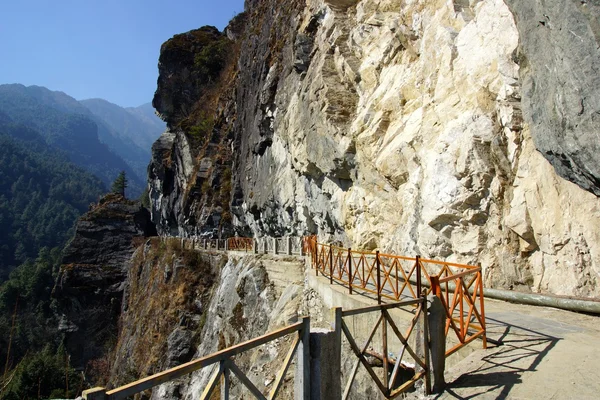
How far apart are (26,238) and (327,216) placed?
4548 inches

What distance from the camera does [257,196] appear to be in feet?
85.5

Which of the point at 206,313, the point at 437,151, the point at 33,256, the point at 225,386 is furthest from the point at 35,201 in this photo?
the point at 225,386

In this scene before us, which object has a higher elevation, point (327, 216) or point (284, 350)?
point (327, 216)

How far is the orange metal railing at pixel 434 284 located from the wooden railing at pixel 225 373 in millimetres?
1910

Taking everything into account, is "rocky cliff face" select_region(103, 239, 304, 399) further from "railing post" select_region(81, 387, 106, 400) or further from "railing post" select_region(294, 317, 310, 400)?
"railing post" select_region(81, 387, 106, 400)

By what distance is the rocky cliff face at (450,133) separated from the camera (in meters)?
6.46

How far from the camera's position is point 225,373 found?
112 inches

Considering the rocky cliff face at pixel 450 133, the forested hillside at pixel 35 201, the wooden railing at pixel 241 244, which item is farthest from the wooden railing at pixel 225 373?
the forested hillside at pixel 35 201

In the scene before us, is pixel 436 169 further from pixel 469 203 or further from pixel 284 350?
pixel 284 350

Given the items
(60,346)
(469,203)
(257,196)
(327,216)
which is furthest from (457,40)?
(60,346)

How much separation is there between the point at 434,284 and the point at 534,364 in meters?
1.43

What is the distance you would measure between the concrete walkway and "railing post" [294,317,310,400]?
1.74 m

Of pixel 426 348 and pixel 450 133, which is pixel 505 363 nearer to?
pixel 426 348

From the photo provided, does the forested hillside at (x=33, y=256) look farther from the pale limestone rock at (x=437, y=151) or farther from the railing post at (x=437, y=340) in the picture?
the pale limestone rock at (x=437, y=151)
